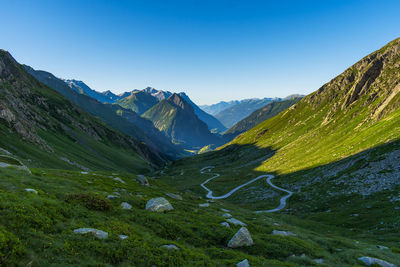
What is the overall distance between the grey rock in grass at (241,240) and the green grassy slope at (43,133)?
57880mm

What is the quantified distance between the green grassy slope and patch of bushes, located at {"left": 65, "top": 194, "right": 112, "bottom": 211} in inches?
1815

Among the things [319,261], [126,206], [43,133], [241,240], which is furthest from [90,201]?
[43,133]

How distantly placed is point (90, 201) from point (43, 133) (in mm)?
119226

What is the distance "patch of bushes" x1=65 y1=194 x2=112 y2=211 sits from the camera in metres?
17.8

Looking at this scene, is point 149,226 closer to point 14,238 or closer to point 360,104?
point 14,238

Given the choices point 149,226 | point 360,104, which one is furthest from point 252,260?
point 360,104

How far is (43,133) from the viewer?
110 meters

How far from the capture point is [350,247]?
2178 centimetres

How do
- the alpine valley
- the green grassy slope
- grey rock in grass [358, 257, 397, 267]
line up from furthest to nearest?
the green grassy slope, grey rock in grass [358, 257, 397, 267], the alpine valley

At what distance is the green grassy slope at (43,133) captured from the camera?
225ft

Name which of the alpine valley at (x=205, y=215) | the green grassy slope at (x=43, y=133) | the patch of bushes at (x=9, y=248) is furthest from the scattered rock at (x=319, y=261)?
the green grassy slope at (x=43, y=133)

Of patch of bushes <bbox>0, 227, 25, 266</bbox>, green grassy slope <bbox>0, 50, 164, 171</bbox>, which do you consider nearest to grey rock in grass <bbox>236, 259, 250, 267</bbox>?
patch of bushes <bbox>0, 227, 25, 266</bbox>

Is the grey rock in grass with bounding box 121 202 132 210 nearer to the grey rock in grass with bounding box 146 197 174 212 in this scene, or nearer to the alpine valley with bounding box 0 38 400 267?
the alpine valley with bounding box 0 38 400 267

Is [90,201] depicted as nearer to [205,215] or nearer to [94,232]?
[94,232]
